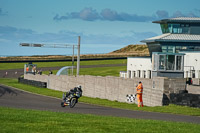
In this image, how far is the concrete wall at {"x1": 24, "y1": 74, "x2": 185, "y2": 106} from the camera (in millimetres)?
27125

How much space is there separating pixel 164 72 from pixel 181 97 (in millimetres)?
18649

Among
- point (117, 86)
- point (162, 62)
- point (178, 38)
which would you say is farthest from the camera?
point (178, 38)

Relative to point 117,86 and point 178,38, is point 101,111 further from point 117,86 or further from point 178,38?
point 178,38

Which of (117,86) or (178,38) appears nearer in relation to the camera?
(117,86)

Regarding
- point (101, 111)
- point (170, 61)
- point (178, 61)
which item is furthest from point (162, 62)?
point (101, 111)

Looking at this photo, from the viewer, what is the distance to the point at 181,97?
26062 millimetres

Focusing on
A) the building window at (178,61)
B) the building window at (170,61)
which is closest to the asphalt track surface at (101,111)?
the building window at (170,61)

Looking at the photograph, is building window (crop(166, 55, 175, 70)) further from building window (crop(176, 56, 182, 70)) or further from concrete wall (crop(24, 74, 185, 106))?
concrete wall (crop(24, 74, 185, 106))

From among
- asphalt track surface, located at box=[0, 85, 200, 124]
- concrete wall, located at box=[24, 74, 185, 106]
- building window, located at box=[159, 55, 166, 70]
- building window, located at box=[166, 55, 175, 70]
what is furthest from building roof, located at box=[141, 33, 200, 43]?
asphalt track surface, located at box=[0, 85, 200, 124]

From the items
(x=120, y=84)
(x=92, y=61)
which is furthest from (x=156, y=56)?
(x=92, y=61)

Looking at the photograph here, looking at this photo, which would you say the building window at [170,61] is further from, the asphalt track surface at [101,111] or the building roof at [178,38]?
the asphalt track surface at [101,111]

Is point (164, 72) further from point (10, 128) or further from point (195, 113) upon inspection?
point (10, 128)

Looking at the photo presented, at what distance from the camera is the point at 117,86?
34.5 meters

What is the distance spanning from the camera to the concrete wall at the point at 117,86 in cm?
2712
